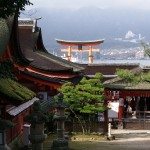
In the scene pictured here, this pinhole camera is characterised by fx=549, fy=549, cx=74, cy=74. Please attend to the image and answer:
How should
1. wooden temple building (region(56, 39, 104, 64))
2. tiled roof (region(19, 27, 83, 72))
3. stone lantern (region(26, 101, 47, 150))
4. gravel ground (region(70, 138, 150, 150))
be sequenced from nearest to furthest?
stone lantern (region(26, 101, 47, 150))
gravel ground (region(70, 138, 150, 150))
tiled roof (region(19, 27, 83, 72))
wooden temple building (region(56, 39, 104, 64))

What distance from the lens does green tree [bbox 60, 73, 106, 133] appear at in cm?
3344

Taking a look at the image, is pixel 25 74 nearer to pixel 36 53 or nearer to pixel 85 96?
pixel 85 96

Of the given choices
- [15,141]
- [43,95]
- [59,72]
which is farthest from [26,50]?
[15,141]

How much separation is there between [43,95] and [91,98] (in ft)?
10.7

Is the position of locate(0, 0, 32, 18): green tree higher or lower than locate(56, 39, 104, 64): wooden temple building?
lower

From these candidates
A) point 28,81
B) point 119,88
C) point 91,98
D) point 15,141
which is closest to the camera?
point 15,141

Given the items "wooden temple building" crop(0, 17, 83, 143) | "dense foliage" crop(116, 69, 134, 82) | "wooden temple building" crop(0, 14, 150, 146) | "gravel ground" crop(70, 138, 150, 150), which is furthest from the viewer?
"dense foliage" crop(116, 69, 134, 82)

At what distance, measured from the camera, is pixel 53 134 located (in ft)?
106

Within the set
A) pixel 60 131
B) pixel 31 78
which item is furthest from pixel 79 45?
pixel 60 131

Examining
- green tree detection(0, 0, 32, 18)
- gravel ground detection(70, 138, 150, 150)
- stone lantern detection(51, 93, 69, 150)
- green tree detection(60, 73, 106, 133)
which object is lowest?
gravel ground detection(70, 138, 150, 150)

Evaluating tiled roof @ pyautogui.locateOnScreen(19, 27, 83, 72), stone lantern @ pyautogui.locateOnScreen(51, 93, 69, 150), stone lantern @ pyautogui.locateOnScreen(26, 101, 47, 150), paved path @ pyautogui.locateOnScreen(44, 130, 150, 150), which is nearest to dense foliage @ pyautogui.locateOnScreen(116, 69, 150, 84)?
tiled roof @ pyautogui.locateOnScreen(19, 27, 83, 72)

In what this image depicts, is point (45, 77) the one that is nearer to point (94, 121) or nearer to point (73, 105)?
point (73, 105)

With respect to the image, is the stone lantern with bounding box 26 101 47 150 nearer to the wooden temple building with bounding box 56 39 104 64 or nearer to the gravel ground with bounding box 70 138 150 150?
the gravel ground with bounding box 70 138 150 150

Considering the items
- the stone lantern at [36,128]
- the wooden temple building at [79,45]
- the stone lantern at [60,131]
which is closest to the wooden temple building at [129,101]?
the stone lantern at [60,131]
